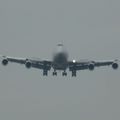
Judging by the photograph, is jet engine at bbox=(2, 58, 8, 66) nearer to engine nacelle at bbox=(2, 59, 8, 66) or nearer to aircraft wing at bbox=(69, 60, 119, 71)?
engine nacelle at bbox=(2, 59, 8, 66)

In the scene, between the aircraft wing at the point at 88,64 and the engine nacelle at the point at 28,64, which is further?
the aircraft wing at the point at 88,64

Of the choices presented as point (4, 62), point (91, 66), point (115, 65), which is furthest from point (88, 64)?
point (4, 62)

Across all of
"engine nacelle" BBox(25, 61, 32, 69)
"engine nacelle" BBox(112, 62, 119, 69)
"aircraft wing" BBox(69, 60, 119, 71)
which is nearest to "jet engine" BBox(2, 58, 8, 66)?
"engine nacelle" BBox(25, 61, 32, 69)

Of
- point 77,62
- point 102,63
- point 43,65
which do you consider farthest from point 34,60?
point 102,63

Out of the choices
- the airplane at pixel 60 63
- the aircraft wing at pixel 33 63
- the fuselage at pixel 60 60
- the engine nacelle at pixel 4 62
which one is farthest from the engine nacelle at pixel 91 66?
the engine nacelle at pixel 4 62

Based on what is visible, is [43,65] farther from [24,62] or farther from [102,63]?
[102,63]

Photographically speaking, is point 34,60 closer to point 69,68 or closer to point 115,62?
point 69,68

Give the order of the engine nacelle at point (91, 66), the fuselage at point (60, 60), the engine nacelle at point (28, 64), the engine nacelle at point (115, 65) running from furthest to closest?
the engine nacelle at point (115, 65) < the engine nacelle at point (91, 66) < the engine nacelle at point (28, 64) < the fuselage at point (60, 60)

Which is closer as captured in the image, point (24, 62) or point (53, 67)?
point (53, 67)

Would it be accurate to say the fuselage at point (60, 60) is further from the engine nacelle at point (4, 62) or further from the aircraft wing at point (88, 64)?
the engine nacelle at point (4, 62)
